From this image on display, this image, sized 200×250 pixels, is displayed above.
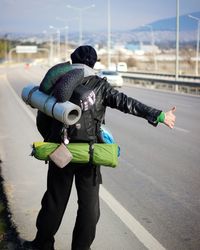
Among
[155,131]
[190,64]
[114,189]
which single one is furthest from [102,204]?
[190,64]

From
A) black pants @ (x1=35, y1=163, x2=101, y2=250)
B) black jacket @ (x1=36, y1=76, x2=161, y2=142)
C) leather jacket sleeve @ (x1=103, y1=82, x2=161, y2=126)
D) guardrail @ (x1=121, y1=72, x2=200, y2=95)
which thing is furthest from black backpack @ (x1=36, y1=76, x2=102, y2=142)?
guardrail @ (x1=121, y1=72, x2=200, y2=95)

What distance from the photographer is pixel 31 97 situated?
4.23m

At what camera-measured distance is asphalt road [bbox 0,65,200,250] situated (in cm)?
505

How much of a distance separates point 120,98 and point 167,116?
0.39 metres

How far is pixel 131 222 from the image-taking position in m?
5.52

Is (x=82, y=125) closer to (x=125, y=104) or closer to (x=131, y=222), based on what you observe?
(x=125, y=104)

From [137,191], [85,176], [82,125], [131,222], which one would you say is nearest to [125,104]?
[82,125]

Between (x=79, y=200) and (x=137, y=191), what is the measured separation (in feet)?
9.32

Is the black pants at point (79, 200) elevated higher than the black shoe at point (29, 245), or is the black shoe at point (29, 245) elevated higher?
the black pants at point (79, 200)

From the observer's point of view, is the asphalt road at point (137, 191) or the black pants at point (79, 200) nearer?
the black pants at point (79, 200)

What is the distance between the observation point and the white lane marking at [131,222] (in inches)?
190

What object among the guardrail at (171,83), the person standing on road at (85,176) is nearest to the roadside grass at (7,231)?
the person standing on road at (85,176)

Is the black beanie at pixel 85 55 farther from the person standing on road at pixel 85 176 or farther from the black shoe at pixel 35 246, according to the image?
the black shoe at pixel 35 246

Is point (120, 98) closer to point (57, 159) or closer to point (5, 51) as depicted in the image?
point (57, 159)
